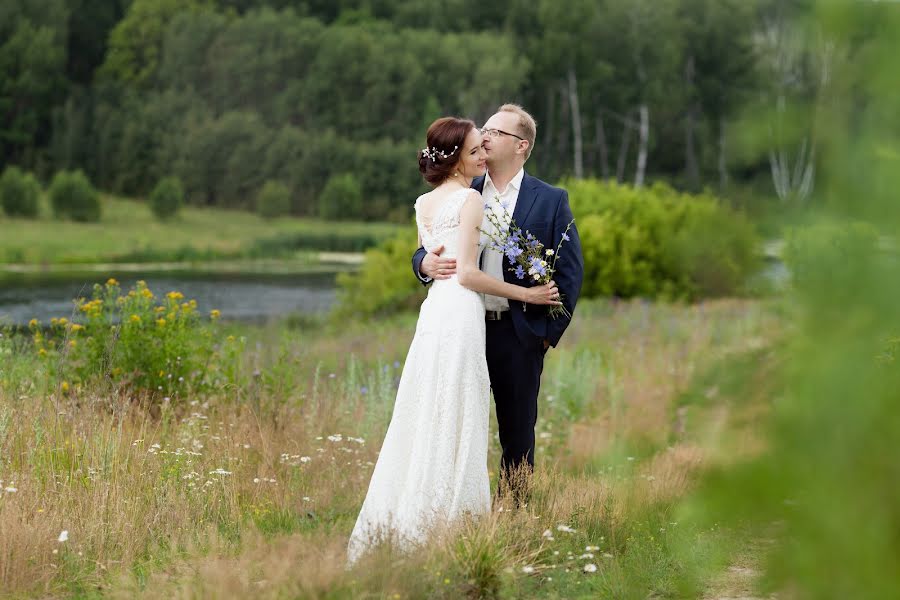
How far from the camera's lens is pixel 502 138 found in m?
4.55

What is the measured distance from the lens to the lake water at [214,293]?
23.0 metres

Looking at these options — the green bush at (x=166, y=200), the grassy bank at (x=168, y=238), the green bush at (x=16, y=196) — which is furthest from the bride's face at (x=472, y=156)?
the green bush at (x=166, y=200)

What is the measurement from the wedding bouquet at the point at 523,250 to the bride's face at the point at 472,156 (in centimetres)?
18

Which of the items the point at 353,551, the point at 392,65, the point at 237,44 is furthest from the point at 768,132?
the point at 237,44

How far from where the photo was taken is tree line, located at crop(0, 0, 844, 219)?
2132 inches

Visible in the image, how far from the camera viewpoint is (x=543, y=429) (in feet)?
25.3

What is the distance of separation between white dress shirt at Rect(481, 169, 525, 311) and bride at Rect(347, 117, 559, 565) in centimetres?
14

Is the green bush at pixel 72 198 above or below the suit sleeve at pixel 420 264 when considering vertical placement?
below

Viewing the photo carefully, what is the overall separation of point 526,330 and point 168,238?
3966 cm

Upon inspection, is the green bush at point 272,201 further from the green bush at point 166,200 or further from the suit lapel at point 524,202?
the suit lapel at point 524,202

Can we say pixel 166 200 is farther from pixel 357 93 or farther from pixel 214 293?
pixel 214 293

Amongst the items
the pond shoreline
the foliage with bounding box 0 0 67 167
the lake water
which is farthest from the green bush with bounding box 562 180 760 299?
the foliage with bounding box 0 0 67 167

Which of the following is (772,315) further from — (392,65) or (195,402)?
(392,65)

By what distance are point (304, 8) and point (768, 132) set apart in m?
69.0
